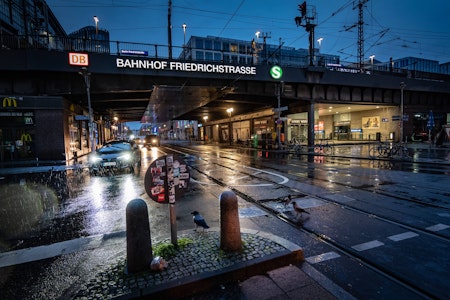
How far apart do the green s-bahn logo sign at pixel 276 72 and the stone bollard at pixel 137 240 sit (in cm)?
2295

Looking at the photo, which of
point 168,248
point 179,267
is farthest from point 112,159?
point 179,267

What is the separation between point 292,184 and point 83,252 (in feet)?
23.8

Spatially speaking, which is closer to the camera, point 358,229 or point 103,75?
point 358,229

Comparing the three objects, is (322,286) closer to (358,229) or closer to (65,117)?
(358,229)

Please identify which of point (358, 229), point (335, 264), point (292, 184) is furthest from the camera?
point (292, 184)

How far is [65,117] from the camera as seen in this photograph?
67.7 ft

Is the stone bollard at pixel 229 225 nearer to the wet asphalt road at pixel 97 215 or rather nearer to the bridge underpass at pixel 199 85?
the wet asphalt road at pixel 97 215

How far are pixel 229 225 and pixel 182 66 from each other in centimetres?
1915

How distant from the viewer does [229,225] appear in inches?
151

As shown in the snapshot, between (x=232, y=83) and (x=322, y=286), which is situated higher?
(x=232, y=83)

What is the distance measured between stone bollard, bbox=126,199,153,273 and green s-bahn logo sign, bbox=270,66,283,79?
2295 cm

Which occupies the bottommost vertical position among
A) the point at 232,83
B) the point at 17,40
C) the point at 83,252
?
the point at 83,252

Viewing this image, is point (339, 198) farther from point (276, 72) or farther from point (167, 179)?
point (276, 72)

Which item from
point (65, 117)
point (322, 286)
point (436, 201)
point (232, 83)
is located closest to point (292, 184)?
point (436, 201)
